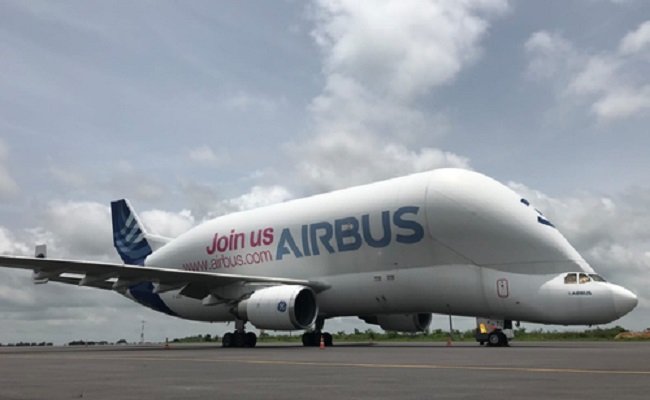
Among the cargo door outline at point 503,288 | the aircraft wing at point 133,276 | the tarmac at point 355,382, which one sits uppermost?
the aircraft wing at point 133,276

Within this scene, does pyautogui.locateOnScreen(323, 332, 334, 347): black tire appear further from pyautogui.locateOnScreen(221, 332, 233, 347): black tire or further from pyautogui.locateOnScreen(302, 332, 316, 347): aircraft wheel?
pyautogui.locateOnScreen(221, 332, 233, 347): black tire

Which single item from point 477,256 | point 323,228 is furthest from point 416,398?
point 323,228

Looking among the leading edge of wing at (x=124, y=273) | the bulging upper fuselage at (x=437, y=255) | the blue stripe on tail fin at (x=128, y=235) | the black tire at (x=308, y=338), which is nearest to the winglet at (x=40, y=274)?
the leading edge of wing at (x=124, y=273)

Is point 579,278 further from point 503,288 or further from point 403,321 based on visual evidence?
point 403,321

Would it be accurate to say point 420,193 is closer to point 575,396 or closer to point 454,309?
point 454,309

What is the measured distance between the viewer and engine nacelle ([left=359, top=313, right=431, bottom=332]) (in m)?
32.2

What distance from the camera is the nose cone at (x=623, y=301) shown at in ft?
76.1

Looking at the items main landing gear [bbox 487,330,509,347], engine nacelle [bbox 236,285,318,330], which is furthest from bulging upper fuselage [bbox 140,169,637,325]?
engine nacelle [bbox 236,285,318,330]

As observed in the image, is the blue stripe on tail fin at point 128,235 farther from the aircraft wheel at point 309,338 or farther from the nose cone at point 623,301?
the nose cone at point 623,301

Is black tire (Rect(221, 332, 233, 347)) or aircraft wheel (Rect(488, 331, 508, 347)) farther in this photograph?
black tire (Rect(221, 332, 233, 347))

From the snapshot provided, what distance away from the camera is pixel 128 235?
45969 mm

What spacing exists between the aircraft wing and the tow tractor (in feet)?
23.8

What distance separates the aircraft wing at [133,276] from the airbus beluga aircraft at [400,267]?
5 cm

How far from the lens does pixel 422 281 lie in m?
26.9
